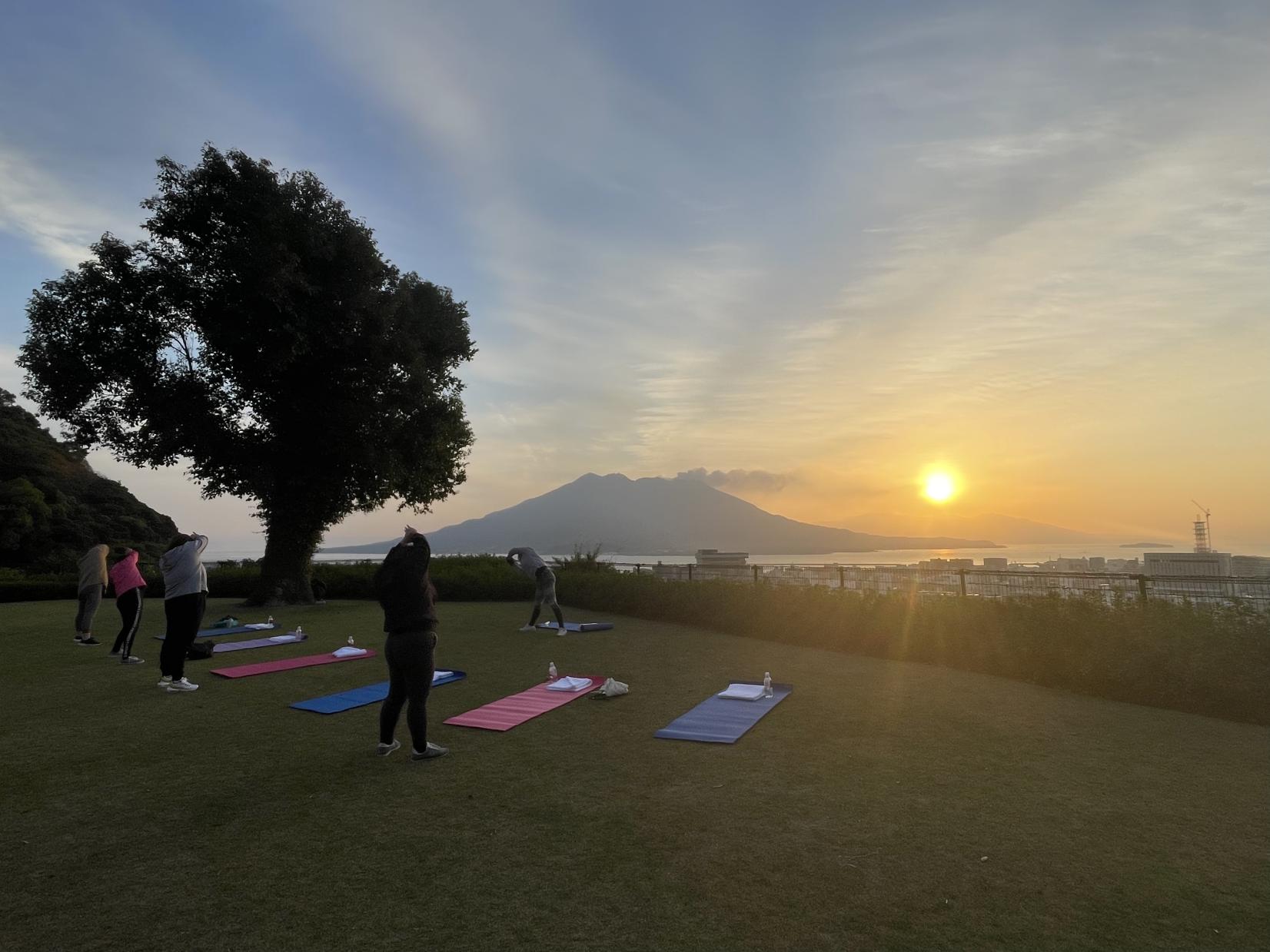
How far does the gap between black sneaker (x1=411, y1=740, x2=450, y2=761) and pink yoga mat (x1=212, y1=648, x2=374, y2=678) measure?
4.89 meters

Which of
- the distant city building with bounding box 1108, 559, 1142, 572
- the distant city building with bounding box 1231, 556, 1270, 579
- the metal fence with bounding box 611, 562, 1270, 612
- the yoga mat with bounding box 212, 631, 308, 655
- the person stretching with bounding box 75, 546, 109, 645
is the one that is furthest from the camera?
the distant city building with bounding box 1108, 559, 1142, 572

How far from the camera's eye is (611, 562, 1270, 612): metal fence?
31.0 feet

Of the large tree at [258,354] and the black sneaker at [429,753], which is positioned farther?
the large tree at [258,354]

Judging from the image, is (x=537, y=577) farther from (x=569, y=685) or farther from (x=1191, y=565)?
(x=1191, y=565)

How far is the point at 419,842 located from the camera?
163 inches

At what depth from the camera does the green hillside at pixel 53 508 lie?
2944 cm

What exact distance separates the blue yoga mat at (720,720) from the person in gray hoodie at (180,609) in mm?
5826

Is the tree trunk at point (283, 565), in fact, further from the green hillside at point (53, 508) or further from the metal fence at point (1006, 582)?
the green hillside at point (53, 508)

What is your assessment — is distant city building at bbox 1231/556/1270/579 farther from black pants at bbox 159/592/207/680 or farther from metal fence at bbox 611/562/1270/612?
black pants at bbox 159/592/207/680

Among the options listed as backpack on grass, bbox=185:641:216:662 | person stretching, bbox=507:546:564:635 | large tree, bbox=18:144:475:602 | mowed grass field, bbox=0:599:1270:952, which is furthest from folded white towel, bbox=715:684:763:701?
large tree, bbox=18:144:475:602

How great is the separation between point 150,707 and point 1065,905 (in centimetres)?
839

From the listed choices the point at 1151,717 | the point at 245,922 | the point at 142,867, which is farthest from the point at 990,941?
the point at 1151,717

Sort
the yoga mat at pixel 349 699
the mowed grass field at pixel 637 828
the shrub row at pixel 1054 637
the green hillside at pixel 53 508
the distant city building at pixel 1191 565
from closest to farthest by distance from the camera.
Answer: the mowed grass field at pixel 637 828, the yoga mat at pixel 349 699, the shrub row at pixel 1054 637, the distant city building at pixel 1191 565, the green hillside at pixel 53 508

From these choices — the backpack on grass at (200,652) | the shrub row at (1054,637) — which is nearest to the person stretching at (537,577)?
the shrub row at (1054,637)
